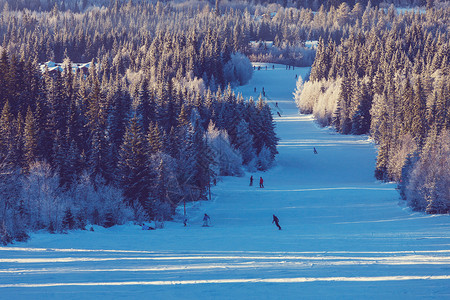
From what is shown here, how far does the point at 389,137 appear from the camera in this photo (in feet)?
193

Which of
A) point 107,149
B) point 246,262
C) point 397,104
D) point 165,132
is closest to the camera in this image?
point 246,262

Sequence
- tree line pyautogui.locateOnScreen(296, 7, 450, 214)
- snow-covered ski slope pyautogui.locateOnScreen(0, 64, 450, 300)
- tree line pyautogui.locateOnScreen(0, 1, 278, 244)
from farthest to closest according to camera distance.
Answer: tree line pyautogui.locateOnScreen(296, 7, 450, 214) < tree line pyautogui.locateOnScreen(0, 1, 278, 244) < snow-covered ski slope pyautogui.locateOnScreen(0, 64, 450, 300)

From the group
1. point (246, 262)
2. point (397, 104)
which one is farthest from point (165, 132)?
point (397, 104)

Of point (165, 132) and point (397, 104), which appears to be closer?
point (165, 132)

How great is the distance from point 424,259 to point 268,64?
6109 inches

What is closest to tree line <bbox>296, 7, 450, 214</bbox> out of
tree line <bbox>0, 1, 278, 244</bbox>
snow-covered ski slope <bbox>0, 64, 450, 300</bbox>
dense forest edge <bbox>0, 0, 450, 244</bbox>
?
dense forest edge <bbox>0, 0, 450, 244</bbox>

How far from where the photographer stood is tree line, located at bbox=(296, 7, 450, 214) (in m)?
37.1

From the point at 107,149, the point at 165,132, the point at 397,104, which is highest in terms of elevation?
the point at 397,104

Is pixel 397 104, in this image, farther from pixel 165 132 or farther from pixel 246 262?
pixel 246 262

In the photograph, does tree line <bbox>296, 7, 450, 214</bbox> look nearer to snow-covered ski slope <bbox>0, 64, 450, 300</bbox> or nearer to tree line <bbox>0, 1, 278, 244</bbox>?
snow-covered ski slope <bbox>0, 64, 450, 300</bbox>

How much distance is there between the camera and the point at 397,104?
66.2 m

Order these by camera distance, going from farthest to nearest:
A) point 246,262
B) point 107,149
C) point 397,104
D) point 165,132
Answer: point 397,104 → point 165,132 → point 107,149 → point 246,262

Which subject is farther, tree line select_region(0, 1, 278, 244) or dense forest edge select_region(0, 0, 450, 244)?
dense forest edge select_region(0, 0, 450, 244)

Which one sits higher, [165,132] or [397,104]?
[397,104]
